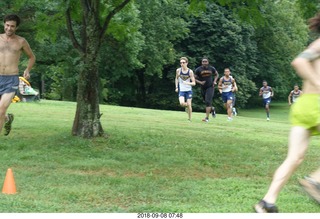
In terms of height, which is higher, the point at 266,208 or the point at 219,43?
the point at 219,43

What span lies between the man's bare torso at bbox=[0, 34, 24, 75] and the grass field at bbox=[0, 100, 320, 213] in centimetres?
141

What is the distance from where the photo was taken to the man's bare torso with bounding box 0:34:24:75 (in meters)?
8.80

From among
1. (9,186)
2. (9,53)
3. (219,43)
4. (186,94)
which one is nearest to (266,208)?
(9,186)

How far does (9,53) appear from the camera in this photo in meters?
8.80

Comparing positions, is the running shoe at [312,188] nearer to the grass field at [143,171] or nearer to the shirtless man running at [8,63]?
the grass field at [143,171]

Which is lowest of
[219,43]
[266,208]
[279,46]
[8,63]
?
[266,208]

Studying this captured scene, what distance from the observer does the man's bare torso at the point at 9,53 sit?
880 centimetres

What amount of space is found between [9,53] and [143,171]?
299 centimetres

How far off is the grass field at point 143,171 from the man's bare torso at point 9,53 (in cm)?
141

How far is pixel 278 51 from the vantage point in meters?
56.2

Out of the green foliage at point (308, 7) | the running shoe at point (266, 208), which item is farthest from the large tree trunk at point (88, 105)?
the running shoe at point (266, 208)

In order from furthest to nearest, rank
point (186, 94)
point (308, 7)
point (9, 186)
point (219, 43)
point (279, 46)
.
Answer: point (279, 46) → point (219, 43) → point (186, 94) → point (308, 7) → point (9, 186)

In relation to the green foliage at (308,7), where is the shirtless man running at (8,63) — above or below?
below

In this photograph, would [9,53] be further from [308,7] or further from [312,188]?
[308,7]
